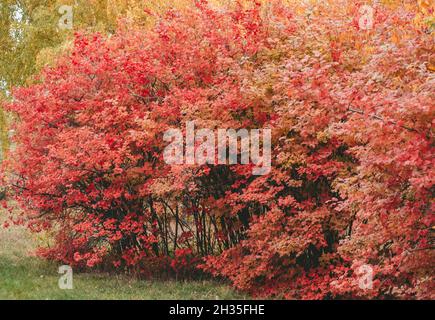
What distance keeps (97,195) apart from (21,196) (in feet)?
7.55

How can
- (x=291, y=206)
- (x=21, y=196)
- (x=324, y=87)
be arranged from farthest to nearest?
(x=21, y=196), (x=291, y=206), (x=324, y=87)

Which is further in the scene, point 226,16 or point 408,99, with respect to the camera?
point 226,16

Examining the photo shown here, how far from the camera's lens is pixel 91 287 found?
11867 mm

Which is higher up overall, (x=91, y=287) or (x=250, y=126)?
(x=250, y=126)

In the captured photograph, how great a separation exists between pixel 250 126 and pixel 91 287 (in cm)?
416

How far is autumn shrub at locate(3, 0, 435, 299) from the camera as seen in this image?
952 centimetres

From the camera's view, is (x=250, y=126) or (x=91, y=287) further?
(x=250, y=126)

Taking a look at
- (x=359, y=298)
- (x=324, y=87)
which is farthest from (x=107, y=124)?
(x=359, y=298)

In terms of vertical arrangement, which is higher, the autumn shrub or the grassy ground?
the autumn shrub

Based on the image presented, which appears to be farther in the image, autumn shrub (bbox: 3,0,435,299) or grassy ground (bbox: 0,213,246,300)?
grassy ground (bbox: 0,213,246,300)

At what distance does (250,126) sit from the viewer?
1229 centimetres

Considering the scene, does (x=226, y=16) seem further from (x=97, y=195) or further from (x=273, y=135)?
(x=97, y=195)

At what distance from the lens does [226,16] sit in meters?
13.4

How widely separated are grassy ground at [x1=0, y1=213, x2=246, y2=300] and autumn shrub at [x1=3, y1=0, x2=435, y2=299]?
0.48 meters
